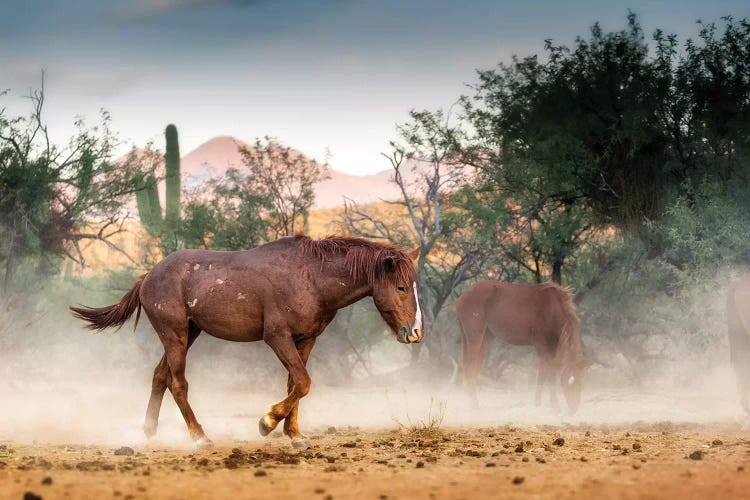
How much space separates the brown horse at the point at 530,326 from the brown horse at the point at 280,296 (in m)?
6.37

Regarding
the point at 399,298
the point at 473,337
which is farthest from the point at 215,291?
the point at 473,337

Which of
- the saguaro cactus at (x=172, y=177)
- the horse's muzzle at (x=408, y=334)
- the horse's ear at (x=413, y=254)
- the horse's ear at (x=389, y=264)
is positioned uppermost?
Result: the saguaro cactus at (x=172, y=177)

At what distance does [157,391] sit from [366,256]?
9.01ft

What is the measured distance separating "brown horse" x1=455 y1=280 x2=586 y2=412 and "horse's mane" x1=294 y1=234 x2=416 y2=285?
634 centimetres

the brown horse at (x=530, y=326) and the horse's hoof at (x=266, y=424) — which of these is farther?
the brown horse at (x=530, y=326)

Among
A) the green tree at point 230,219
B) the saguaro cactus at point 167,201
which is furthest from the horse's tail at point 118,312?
the green tree at point 230,219

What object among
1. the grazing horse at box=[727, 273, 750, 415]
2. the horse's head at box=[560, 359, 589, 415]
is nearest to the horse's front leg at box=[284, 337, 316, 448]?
the horse's head at box=[560, 359, 589, 415]

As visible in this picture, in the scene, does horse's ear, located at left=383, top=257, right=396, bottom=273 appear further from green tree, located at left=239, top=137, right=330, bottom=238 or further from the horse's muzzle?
green tree, located at left=239, top=137, right=330, bottom=238

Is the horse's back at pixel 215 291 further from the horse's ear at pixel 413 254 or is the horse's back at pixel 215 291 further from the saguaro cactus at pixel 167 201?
the saguaro cactus at pixel 167 201

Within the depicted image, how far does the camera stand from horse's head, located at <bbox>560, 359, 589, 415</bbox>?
15.5 m

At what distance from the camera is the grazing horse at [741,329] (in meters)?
13.8

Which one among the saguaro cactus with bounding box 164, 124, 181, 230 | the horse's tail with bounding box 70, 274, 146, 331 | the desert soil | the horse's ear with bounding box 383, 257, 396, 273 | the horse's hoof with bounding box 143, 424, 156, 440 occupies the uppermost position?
the saguaro cactus with bounding box 164, 124, 181, 230

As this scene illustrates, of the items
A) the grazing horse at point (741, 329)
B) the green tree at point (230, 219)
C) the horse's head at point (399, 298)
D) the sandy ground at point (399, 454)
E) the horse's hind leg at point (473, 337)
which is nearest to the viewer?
the sandy ground at point (399, 454)

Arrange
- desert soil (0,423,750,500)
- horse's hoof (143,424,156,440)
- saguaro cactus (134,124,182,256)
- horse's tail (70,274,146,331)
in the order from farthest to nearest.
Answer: saguaro cactus (134,124,182,256) → horse's tail (70,274,146,331) → horse's hoof (143,424,156,440) → desert soil (0,423,750,500)
